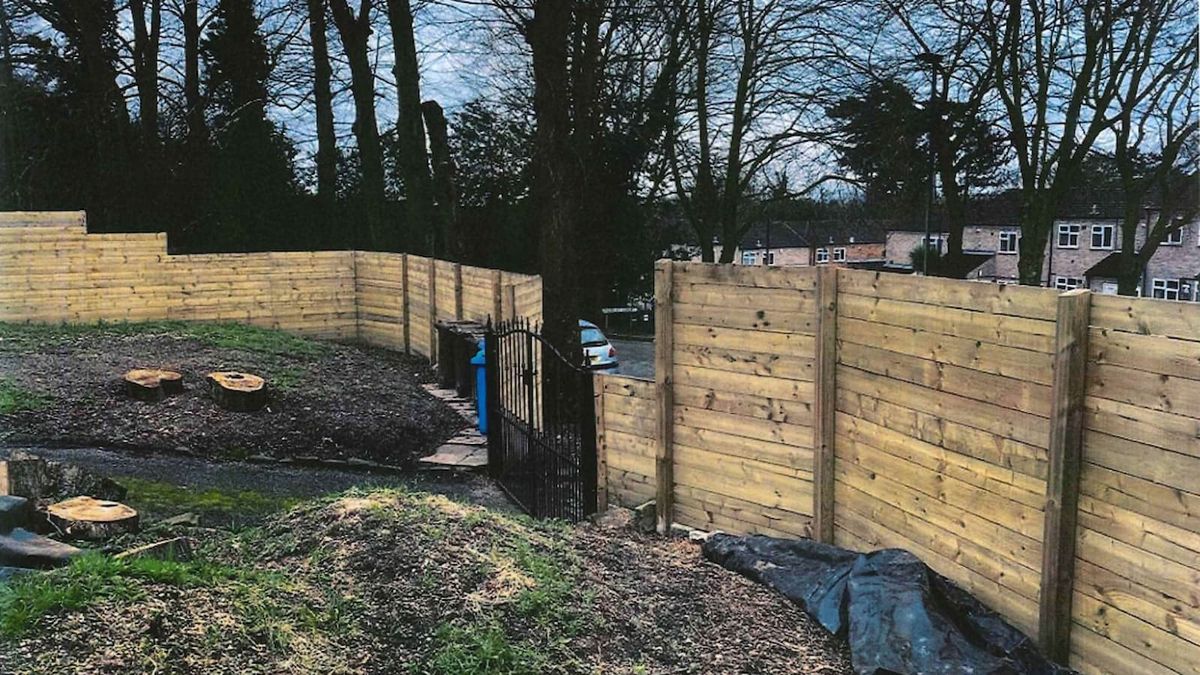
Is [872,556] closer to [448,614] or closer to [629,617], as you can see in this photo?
[629,617]

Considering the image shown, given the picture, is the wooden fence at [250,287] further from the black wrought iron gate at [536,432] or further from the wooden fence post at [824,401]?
the wooden fence post at [824,401]

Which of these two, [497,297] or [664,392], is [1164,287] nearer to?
[497,297]

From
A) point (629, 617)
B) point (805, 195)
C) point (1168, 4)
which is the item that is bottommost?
point (629, 617)

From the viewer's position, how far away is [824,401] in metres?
4.70

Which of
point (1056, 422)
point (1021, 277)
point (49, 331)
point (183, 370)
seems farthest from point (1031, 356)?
point (1021, 277)

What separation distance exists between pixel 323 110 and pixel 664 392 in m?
17.2

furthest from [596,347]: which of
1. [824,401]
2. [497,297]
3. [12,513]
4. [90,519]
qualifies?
[12,513]

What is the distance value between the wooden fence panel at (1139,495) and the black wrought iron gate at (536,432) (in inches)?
134

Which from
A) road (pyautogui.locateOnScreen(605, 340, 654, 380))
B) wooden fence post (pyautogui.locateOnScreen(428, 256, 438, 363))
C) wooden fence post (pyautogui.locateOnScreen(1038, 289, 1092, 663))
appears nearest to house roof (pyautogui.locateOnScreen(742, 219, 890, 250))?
road (pyautogui.locateOnScreen(605, 340, 654, 380))

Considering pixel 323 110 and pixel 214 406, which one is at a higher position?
pixel 323 110

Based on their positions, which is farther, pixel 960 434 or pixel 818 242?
pixel 818 242

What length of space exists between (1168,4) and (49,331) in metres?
19.0

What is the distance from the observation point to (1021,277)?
17844 mm

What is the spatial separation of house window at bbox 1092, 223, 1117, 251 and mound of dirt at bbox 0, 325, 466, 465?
32239 millimetres
